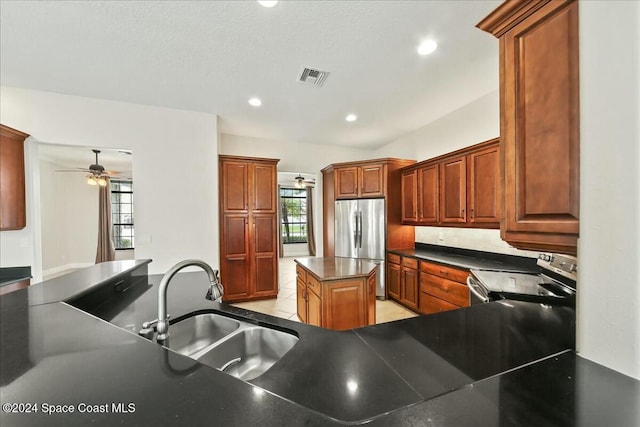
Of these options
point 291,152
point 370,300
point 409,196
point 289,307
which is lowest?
point 289,307

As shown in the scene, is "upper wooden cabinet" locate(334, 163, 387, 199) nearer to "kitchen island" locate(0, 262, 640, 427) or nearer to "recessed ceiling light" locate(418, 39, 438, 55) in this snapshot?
"recessed ceiling light" locate(418, 39, 438, 55)

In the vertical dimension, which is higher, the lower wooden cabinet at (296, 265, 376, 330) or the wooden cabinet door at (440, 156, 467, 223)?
the wooden cabinet door at (440, 156, 467, 223)

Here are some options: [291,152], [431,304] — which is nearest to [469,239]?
[431,304]

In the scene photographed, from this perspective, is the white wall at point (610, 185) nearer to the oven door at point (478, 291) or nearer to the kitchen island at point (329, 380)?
the kitchen island at point (329, 380)

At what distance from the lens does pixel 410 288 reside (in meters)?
3.56

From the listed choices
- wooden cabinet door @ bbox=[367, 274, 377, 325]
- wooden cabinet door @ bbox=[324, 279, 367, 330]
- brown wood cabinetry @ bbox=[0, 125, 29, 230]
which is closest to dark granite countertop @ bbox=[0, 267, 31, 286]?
brown wood cabinetry @ bbox=[0, 125, 29, 230]

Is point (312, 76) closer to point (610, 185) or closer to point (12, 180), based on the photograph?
point (610, 185)

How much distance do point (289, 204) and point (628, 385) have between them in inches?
339

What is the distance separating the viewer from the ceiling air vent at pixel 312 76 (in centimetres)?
261

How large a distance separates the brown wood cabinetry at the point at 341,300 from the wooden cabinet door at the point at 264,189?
194 cm

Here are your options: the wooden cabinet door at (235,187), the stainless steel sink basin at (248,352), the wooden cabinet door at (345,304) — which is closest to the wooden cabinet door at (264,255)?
the wooden cabinet door at (235,187)

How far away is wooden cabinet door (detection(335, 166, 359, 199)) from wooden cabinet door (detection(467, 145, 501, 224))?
1.85 m

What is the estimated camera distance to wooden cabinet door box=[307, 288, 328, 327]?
7.56 ft

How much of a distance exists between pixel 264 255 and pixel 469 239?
321 cm
